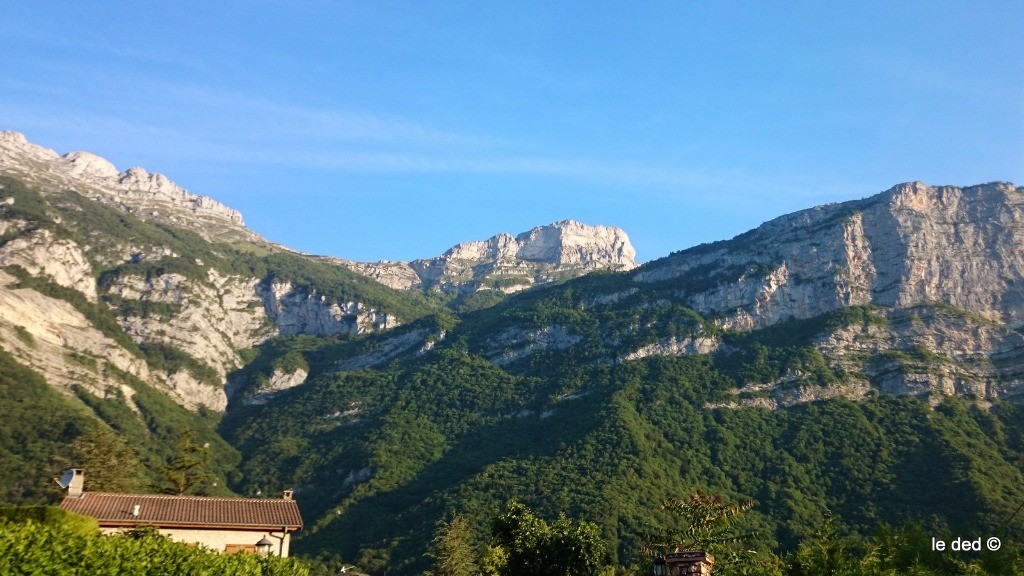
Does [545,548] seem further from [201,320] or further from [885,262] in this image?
[201,320]

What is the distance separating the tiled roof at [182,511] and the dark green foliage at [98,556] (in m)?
9.76

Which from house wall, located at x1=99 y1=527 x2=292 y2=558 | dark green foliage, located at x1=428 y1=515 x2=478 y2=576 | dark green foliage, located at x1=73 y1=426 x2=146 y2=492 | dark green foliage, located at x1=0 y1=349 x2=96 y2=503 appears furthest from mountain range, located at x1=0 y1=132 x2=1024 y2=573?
house wall, located at x1=99 y1=527 x2=292 y2=558

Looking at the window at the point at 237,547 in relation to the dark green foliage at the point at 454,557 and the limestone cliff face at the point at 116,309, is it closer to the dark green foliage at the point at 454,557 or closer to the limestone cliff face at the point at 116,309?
the dark green foliage at the point at 454,557

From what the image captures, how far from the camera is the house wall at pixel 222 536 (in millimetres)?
29812

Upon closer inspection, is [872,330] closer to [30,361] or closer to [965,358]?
[965,358]

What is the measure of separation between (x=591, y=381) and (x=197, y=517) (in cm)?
10425

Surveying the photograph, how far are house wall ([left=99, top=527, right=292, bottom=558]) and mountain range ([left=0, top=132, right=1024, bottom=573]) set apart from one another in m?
49.0

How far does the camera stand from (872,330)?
131 metres

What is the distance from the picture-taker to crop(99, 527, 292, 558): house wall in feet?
97.8

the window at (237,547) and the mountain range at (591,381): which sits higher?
the mountain range at (591,381)

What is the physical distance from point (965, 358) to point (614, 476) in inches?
2777

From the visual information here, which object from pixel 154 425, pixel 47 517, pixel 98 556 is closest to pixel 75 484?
pixel 47 517

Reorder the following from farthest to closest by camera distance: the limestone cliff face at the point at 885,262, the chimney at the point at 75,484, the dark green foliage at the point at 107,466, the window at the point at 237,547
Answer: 1. the limestone cliff face at the point at 885,262
2. the dark green foliage at the point at 107,466
3. the chimney at the point at 75,484
4. the window at the point at 237,547

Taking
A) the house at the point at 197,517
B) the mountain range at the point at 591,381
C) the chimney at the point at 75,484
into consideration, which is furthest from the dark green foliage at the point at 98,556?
the mountain range at the point at 591,381
